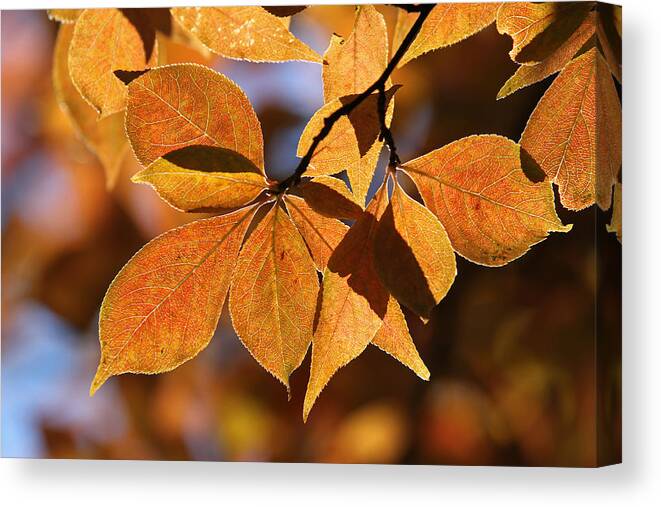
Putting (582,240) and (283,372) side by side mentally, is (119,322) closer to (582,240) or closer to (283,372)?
(283,372)

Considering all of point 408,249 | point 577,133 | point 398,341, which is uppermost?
point 577,133

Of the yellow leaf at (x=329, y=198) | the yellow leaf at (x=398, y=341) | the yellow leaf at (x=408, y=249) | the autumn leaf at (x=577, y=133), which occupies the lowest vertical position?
the yellow leaf at (x=398, y=341)

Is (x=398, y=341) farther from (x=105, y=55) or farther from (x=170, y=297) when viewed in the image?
(x=105, y=55)

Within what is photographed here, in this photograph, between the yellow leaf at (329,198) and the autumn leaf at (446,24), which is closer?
the yellow leaf at (329,198)

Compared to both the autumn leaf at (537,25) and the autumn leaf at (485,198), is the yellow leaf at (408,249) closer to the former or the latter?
the autumn leaf at (485,198)

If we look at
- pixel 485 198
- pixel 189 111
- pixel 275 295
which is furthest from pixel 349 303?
pixel 189 111

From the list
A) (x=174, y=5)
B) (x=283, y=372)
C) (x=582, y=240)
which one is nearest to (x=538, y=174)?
(x=582, y=240)

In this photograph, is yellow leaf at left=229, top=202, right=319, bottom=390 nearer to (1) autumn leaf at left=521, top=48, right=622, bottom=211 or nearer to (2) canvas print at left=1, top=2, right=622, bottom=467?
(2) canvas print at left=1, top=2, right=622, bottom=467

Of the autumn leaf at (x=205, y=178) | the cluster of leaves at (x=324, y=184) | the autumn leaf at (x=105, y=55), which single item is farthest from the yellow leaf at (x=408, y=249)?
the autumn leaf at (x=105, y=55)
